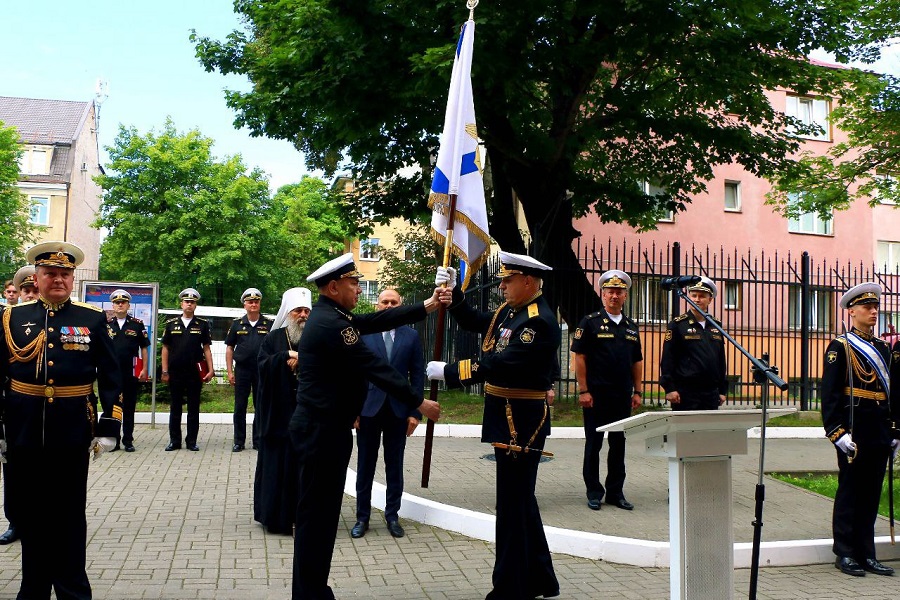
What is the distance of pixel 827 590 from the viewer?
6.20 meters

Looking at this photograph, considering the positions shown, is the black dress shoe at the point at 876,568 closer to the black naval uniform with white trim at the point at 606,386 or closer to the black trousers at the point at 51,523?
the black naval uniform with white trim at the point at 606,386

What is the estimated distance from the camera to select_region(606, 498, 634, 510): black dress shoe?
8.43 metres

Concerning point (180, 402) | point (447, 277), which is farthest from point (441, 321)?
point (180, 402)

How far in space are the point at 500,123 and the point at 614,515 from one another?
10.3m

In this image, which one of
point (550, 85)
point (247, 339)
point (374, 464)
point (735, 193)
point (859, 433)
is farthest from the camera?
point (735, 193)

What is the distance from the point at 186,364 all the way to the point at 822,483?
341 inches

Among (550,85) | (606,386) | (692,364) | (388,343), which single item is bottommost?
(606,386)

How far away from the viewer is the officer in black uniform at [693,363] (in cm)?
899

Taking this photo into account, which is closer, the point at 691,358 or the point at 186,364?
the point at 691,358

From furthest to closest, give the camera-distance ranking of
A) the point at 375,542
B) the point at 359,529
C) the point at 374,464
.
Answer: the point at 374,464 → the point at 359,529 → the point at 375,542

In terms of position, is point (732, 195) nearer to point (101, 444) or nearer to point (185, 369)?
point (185, 369)

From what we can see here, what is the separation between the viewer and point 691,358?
9047 millimetres

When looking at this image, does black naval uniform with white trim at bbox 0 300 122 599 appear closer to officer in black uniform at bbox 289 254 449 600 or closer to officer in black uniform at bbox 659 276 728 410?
officer in black uniform at bbox 289 254 449 600

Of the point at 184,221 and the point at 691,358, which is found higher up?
the point at 184,221
